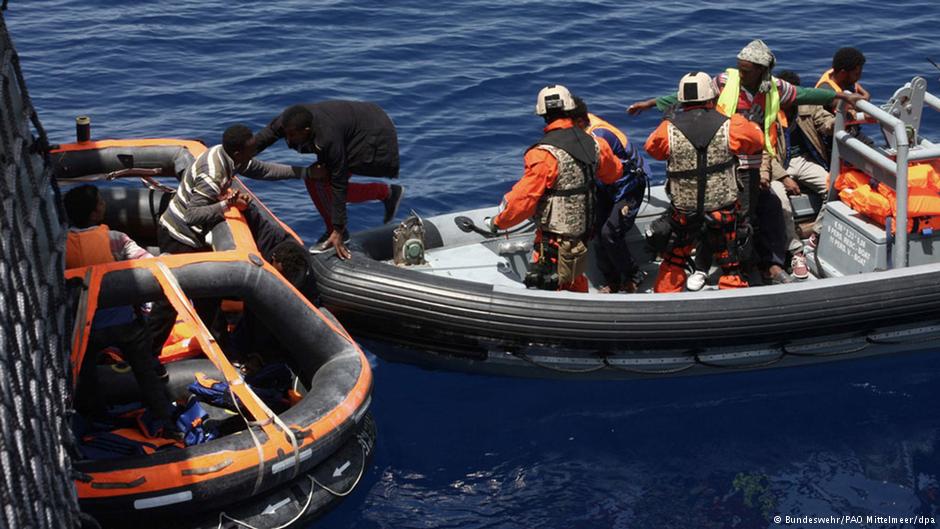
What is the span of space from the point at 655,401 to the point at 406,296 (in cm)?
159

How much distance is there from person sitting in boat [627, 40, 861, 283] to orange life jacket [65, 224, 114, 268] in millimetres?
3217

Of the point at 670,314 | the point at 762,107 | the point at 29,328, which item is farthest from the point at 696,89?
the point at 29,328

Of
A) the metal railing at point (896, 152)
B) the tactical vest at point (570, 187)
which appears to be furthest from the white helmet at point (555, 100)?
the metal railing at point (896, 152)

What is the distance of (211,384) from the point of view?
6.19m

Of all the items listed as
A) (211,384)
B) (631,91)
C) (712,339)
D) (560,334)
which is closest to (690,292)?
(712,339)

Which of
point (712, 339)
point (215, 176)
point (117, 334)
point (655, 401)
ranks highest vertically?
point (215, 176)

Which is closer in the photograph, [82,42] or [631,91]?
[631,91]

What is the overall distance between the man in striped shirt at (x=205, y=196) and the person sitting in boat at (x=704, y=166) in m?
2.24

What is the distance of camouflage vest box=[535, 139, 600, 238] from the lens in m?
6.45

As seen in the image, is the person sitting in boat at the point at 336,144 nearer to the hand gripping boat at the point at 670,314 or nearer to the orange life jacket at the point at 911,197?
the hand gripping boat at the point at 670,314

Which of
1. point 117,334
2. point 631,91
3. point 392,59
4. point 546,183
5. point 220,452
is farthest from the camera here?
point 392,59

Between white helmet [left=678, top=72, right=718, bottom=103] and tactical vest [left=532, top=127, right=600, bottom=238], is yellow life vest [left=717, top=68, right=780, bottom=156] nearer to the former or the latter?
white helmet [left=678, top=72, right=718, bottom=103]

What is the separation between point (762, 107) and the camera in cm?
696

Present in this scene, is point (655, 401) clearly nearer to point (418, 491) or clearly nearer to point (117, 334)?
point (418, 491)
